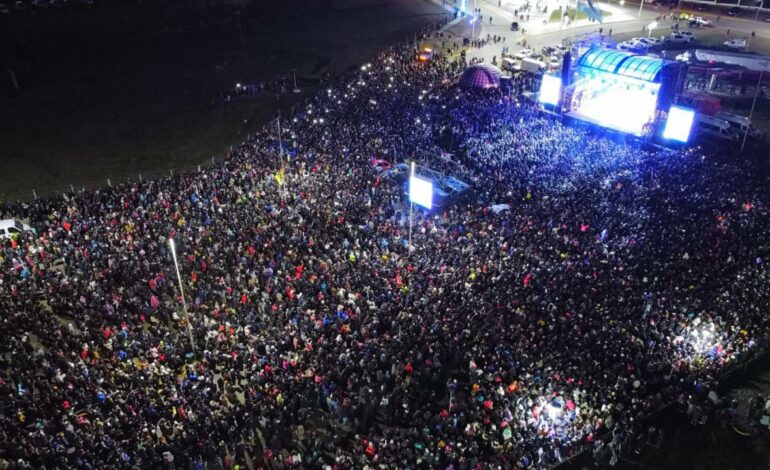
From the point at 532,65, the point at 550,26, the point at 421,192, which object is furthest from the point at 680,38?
the point at 421,192

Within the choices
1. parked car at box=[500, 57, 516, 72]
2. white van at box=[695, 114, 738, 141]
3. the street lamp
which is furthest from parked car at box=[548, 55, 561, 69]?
the street lamp

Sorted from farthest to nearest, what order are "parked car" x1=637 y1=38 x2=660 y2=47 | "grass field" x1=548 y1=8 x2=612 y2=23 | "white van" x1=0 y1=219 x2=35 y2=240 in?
"grass field" x1=548 y1=8 x2=612 y2=23
"parked car" x1=637 y1=38 x2=660 y2=47
"white van" x1=0 y1=219 x2=35 y2=240

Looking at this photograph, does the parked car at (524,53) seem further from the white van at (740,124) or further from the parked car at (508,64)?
the white van at (740,124)

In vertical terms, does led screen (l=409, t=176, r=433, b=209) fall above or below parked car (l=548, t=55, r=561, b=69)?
below

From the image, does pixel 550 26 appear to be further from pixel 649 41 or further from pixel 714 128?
pixel 714 128

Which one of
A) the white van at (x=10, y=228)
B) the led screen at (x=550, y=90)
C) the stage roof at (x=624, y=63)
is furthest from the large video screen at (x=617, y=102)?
the white van at (x=10, y=228)

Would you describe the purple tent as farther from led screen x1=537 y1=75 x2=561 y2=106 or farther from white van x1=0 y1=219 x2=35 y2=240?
white van x1=0 y1=219 x2=35 y2=240
